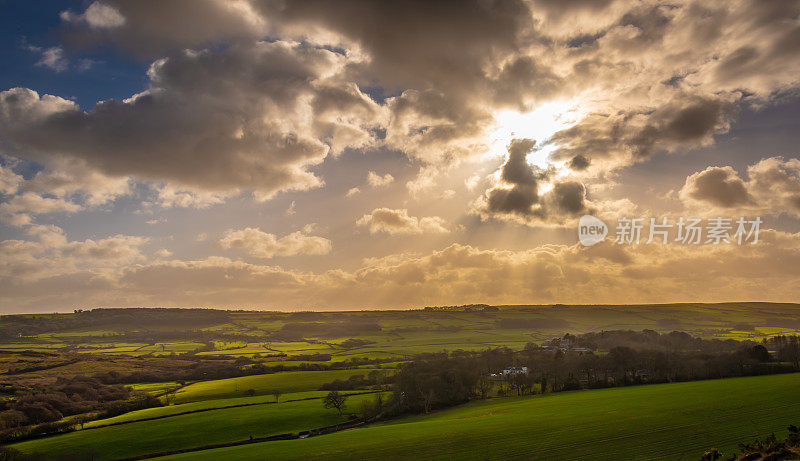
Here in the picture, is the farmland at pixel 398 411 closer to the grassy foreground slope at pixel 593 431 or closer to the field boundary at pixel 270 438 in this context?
the grassy foreground slope at pixel 593 431

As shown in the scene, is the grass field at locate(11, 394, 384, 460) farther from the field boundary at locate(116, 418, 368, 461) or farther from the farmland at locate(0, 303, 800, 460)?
the field boundary at locate(116, 418, 368, 461)

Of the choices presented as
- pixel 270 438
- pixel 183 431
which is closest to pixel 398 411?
pixel 270 438

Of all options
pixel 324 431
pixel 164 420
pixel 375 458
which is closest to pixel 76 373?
pixel 164 420

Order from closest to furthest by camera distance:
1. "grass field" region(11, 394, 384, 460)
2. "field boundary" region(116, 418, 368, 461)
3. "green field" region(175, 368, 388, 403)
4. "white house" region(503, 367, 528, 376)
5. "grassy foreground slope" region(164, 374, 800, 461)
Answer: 1. "grassy foreground slope" region(164, 374, 800, 461)
2. "field boundary" region(116, 418, 368, 461)
3. "grass field" region(11, 394, 384, 460)
4. "green field" region(175, 368, 388, 403)
5. "white house" region(503, 367, 528, 376)

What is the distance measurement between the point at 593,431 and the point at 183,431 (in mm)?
72275

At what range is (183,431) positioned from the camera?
260 ft

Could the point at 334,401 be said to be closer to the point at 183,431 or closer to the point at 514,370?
the point at 183,431

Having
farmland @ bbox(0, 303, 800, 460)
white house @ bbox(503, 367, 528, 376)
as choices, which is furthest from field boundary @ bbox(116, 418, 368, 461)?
white house @ bbox(503, 367, 528, 376)

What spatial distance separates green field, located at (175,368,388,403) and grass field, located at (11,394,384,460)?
20.9 metres

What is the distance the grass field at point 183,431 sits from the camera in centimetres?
7138

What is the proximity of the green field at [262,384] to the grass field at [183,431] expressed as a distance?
20948 millimetres

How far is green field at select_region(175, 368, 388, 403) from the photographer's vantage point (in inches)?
4478

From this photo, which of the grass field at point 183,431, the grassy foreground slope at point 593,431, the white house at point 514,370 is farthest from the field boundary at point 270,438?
the white house at point 514,370

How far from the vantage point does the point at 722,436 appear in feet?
150
